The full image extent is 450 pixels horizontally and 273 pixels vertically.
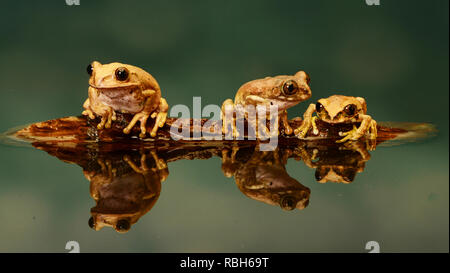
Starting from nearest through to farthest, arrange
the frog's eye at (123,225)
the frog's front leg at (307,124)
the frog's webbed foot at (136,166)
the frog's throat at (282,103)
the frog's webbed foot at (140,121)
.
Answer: the frog's eye at (123,225)
the frog's webbed foot at (136,166)
the frog's throat at (282,103)
the frog's webbed foot at (140,121)
the frog's front leg at (307,124)

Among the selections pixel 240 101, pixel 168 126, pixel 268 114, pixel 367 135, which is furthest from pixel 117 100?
pixel 367 135

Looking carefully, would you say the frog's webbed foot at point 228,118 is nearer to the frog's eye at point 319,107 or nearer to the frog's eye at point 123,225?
the frog's eye at point 319,107

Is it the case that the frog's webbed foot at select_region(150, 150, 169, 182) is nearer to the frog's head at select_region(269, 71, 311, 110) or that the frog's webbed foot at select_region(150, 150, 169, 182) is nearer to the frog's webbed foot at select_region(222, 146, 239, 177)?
the frog's webbed foot at select_region(222, 146, 239, 177)

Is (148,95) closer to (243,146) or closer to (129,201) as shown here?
(243,146)

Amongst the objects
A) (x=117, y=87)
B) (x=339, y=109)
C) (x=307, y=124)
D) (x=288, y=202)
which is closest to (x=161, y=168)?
(x=117, y=87)

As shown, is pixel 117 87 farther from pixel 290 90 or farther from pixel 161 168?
pixel 290 90

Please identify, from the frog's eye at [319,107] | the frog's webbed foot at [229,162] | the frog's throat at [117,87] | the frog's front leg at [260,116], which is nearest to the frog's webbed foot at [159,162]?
the frog's webbed foot at [229,162]
